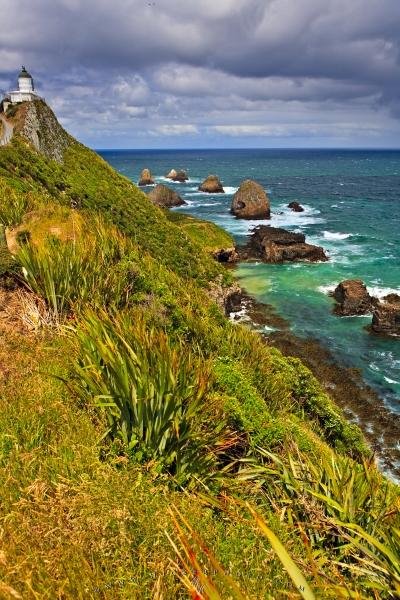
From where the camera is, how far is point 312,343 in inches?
1202

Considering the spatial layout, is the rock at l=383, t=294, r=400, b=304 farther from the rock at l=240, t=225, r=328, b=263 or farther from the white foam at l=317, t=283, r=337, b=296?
the rock at l=240, t=225, r=328, b=263

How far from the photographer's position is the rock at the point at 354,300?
35.5m

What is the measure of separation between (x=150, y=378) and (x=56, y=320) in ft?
10.8

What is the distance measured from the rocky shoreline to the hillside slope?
10.7 metres

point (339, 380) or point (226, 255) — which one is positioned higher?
point (226, 255)

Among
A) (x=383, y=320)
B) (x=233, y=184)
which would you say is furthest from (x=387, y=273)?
(x=233, y=184)

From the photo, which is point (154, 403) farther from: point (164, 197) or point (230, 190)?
point (230, 190)

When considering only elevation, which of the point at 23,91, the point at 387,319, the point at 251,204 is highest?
the point at 23,91

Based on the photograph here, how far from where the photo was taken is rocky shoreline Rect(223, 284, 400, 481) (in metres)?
20.5

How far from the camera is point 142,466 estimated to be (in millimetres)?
5059

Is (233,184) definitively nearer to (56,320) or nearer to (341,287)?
(341,287)

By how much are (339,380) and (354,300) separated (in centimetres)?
1186

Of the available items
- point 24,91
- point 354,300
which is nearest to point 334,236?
point 354,300

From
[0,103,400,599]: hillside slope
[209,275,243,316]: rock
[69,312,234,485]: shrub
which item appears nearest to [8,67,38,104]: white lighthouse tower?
[209,275,243,316]: rock
